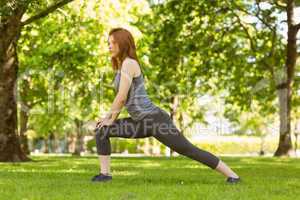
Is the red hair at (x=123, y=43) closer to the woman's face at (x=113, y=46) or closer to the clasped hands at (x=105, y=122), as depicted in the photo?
the woman's face at (x=113, y=46)

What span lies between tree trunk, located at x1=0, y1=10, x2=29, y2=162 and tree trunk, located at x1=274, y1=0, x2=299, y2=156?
1167 cm

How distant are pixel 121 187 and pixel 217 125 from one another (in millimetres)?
41832

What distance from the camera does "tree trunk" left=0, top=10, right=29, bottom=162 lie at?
59.0 ft

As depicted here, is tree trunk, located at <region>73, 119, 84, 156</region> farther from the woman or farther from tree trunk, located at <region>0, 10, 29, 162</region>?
the woman

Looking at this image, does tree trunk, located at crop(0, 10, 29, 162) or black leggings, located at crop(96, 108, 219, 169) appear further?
tree trunk, located at crop(0, 10, 29, 162)

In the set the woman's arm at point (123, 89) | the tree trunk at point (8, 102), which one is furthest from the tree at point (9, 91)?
the woman's arm at point (123, 89)

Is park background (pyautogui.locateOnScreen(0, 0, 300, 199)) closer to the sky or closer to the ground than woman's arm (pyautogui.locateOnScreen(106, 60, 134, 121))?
closer to the sky

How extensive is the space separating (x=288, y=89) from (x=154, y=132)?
18540 mm

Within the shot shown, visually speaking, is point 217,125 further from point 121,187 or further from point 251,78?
point 121,187

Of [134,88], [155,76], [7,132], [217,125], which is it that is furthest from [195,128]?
[134,88]

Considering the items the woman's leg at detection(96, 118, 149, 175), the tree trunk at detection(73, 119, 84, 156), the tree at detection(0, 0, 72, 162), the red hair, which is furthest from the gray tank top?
the tree trunk at detection(73, 119, 84, 156)

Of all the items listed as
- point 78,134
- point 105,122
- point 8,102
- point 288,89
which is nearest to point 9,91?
point 8,102

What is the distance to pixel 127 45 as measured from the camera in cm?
843

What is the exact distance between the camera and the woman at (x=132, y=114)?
332 inches
